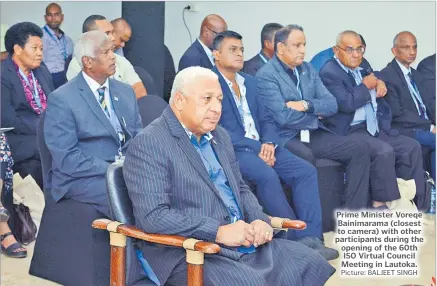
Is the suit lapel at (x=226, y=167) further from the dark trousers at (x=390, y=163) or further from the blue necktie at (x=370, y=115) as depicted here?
the blue necktie at (x=370, y=115)

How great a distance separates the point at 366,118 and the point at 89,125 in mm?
2464

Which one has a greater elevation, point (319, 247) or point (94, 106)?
point (94, 106)

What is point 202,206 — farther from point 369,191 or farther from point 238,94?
point 369,191

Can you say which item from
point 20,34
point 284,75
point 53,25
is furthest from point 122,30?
point 284,75

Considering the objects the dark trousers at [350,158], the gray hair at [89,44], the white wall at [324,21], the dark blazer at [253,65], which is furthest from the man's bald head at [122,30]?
the gray hair at [89,44]

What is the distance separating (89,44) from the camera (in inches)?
175

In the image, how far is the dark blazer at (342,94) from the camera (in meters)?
5.82

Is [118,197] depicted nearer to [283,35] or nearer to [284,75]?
[284,75]

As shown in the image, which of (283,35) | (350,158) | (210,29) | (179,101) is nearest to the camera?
(179,101)

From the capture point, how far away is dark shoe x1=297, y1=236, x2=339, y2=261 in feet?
16.2

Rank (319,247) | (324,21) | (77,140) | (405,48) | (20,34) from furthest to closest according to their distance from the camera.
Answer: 1. (324,21)
2. (405,48)
3. (20,34)
4. (319,247)
5. (77,140)

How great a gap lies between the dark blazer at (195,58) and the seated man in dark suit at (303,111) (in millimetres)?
Result: 1002

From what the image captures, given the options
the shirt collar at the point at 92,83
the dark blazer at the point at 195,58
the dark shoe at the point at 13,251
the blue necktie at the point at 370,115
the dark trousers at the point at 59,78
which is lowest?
the dark shoe at the point at 13,251

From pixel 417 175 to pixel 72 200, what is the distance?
3014 mm
